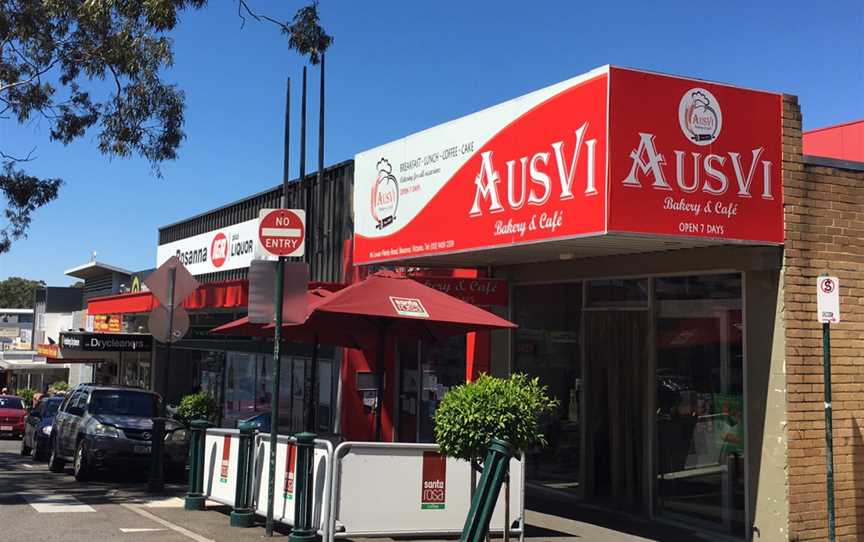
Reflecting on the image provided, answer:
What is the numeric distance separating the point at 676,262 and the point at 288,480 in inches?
202

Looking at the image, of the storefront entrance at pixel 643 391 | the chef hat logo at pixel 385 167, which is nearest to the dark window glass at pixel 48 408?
the chef hat logo at pixel 385 167

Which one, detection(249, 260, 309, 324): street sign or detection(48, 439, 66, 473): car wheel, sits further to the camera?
detection(48, 439, 66, 473): car wheel

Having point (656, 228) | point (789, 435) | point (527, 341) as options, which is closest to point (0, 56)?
point (527, 341)

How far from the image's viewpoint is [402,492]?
904 centimetres

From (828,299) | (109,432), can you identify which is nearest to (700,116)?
(828,299)

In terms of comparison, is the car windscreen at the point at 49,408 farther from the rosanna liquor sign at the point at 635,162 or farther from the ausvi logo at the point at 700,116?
the ausvi logo at the point at 700,116

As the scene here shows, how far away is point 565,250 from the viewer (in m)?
10.9

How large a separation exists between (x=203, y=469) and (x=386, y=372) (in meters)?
6.21

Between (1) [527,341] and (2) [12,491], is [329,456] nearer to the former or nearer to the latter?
(1) [527,341]

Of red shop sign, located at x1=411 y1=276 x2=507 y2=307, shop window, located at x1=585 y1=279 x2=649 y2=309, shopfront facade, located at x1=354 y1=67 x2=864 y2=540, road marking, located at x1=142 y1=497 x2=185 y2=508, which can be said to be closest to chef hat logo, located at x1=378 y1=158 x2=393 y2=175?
shopfront facade, located at x1=354 y1=67 x2=864 y2=540

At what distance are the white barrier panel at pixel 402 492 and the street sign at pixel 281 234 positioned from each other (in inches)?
86.7

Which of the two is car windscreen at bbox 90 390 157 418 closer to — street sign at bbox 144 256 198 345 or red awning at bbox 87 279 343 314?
red awning at bbox 87 279 343 314

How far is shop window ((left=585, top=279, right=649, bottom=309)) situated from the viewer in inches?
447

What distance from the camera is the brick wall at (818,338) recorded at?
9234 millimetres
